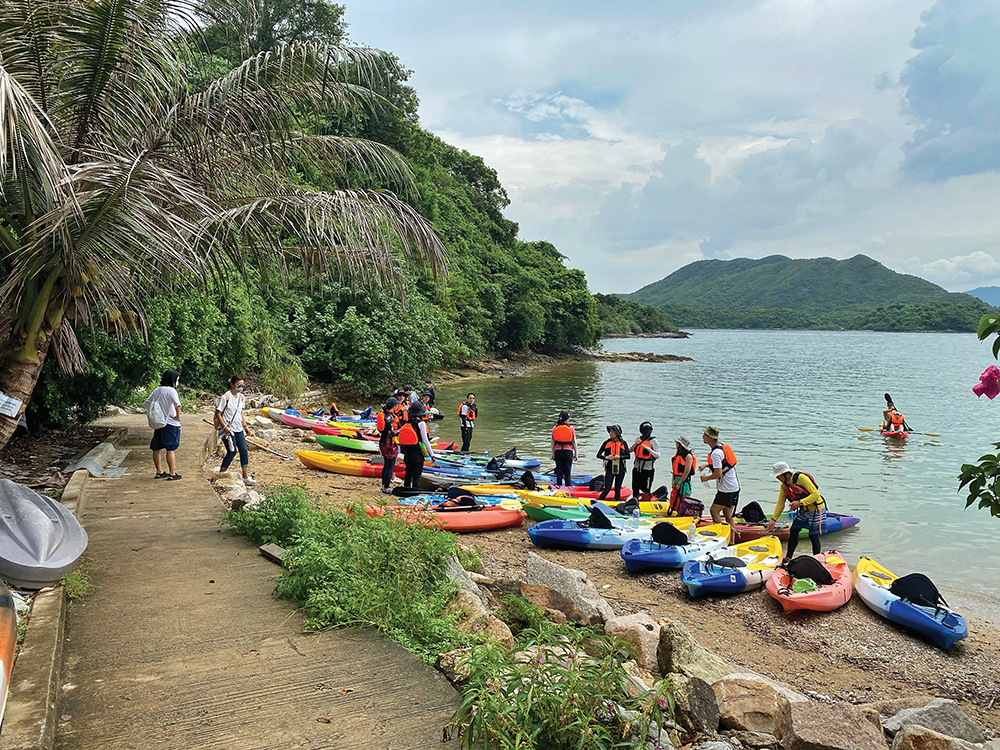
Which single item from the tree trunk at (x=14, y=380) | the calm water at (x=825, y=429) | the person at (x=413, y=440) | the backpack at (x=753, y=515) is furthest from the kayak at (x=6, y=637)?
the calm water at (x=825, y=429)

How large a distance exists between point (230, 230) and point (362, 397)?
902 inches

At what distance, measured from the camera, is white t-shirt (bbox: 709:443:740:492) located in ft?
36.5

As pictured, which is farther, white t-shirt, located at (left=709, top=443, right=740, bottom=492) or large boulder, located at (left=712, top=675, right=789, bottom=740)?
white t-shirt, located at (left=709, top=443, right=740, bottom=492)

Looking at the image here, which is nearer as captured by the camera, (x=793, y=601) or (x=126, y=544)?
(x=126, y=544)

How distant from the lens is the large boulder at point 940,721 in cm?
538

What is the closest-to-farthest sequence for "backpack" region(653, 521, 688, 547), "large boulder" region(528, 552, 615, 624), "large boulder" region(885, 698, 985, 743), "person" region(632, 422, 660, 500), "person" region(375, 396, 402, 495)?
"large boulder" region(885, 698, 985, 743), "large boulder" region(528, 552, 615, 624), "backpack" region(653, 521, 688, 547), "person" region(375, 396, 402, 495), "person" region(632, 422, 660, 500)

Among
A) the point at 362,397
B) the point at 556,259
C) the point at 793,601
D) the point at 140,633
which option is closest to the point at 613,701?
the point at 140,633

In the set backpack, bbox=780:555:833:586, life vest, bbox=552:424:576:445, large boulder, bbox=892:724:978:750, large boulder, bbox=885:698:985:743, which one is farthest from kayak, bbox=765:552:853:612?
life vest, bbox=552:424:576:445

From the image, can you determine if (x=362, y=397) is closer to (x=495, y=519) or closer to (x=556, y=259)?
(x=495, y=519)

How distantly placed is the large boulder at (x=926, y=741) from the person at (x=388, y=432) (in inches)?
370

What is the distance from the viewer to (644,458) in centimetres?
1323

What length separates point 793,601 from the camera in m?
8.65

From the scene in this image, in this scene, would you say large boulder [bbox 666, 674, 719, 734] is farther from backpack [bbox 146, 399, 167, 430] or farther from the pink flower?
backpack [bbox 146, 399, 167, 430]

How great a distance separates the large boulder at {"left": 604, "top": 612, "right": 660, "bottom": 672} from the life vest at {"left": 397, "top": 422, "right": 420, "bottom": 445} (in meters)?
6.20
